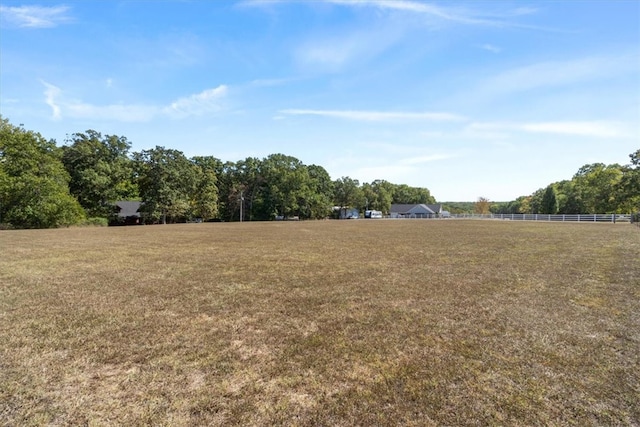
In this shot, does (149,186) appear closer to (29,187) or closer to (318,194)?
(29,187)

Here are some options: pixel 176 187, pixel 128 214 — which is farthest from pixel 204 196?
pixel 128 214

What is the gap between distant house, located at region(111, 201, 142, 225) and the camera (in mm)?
46691

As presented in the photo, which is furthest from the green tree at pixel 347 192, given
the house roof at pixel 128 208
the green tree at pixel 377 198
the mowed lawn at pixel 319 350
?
the mowed lawn at pixel 319 350

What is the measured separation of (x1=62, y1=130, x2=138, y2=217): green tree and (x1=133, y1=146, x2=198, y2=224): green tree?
2865 mm

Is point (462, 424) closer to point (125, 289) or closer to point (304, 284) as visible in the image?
point (304, 284)

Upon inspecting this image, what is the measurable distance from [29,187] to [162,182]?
18.1m

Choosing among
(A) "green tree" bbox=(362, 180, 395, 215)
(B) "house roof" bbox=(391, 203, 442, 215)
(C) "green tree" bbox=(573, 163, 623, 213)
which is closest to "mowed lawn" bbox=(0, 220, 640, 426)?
(C) "green tree" bbox=(573, 163, 623, 213)

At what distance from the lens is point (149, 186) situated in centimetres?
4575

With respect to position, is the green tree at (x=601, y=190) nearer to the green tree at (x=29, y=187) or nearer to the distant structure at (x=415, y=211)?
the distant structure at (x=415, y=211)

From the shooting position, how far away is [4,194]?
87.0ft

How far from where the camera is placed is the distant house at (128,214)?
46691mm

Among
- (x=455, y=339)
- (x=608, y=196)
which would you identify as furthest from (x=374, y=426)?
(x=608, y=196)

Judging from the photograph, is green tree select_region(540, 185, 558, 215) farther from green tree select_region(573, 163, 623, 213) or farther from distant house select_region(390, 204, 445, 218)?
distant house select_region(390, 204, 445, 218)

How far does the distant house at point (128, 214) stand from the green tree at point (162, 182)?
3.45 metres
